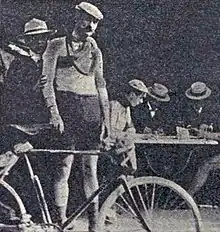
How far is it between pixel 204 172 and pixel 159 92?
855mm

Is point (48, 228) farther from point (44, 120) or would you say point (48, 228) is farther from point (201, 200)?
point (201, 200)

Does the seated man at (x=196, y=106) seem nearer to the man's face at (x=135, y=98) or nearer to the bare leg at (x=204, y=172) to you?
the bare leg at (x=204, y=172)

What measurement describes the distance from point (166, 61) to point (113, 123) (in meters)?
1.72

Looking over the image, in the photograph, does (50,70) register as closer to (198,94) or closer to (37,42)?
(37,42)

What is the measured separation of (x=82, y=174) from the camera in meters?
6.81

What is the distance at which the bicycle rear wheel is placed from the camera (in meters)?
6.45

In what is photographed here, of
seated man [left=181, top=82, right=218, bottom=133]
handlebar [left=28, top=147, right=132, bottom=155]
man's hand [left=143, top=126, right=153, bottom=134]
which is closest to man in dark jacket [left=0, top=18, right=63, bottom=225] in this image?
handlebar [left=28, top=147, right=132, bottom=155]

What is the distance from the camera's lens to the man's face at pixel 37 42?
22.4ft

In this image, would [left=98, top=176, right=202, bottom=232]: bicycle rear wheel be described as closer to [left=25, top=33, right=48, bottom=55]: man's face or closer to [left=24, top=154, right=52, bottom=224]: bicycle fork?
[left=24, top=154, right=52, bottom=224]: bicycle fork

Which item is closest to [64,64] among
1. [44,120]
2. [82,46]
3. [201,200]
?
[82,46]

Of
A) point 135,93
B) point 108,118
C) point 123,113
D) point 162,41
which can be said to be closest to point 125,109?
point 123,113

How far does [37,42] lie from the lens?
6.86 m

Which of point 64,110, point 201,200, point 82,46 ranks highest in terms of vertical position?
point 82,46

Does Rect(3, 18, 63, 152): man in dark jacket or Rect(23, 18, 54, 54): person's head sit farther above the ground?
Rect(23, 18, 54, 54): person's head
